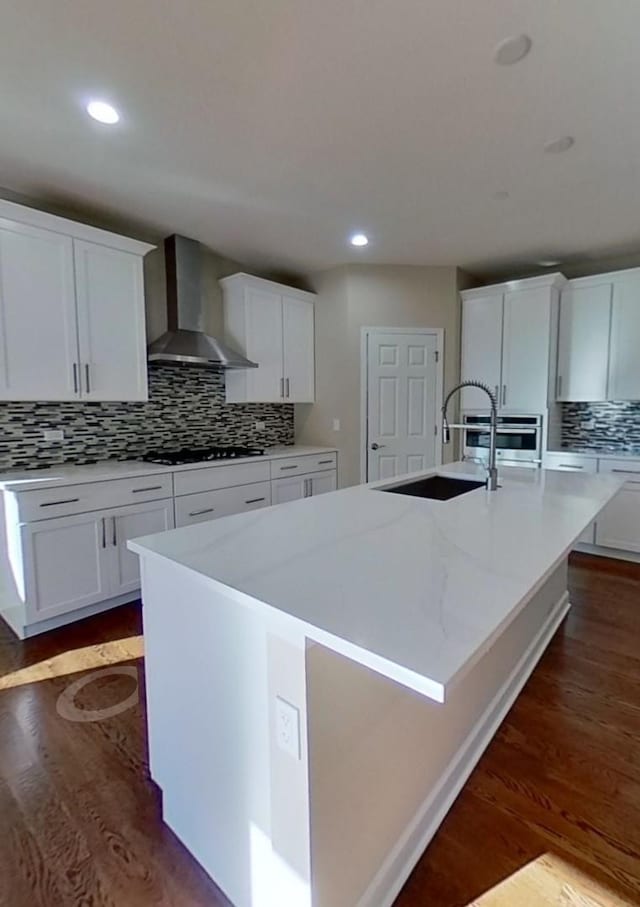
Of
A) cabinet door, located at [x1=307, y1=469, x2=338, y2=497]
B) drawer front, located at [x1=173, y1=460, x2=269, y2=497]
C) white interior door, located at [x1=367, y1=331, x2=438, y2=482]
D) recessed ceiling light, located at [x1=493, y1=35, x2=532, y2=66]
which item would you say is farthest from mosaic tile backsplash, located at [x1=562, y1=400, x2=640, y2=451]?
recessed ceiling light, located at [x1=493, y1=35, x2=532, y2=66]

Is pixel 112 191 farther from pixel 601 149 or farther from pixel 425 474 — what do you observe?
pixel 601 149

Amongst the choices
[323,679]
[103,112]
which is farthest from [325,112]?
[323,679]

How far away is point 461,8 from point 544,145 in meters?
1.10

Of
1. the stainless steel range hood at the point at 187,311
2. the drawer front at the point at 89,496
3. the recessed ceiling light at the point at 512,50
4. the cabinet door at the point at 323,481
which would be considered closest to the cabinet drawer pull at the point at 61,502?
the drawer front at the point at 89,496

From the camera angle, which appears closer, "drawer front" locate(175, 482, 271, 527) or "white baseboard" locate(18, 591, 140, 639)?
"white baseboard" locate(18, 591, 140, 639)

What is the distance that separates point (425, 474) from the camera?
2566 mm

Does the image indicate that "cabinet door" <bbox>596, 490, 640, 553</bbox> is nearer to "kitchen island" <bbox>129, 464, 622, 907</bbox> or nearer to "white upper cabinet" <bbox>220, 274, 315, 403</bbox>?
"kitchen island" <bbox>129, 464, 622, 907</bbox>

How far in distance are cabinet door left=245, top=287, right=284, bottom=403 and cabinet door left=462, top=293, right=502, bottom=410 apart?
6.13ft

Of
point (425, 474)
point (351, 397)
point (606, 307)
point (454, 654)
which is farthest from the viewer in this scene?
point (351, 397)

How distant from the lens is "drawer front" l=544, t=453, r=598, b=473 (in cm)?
389

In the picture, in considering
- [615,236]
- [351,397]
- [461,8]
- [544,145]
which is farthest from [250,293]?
[615,236]

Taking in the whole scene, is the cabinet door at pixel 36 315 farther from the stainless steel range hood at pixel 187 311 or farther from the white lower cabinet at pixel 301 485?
the white lower cabinet at pixel 301 485

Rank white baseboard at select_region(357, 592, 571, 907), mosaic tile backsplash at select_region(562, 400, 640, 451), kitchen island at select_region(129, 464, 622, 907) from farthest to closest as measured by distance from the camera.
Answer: mosaic tile backsplash at select_region(562, 400, 640, 451) → white baseboard at select_region(357, 592, 571, 907) → kitchen island at select_region(129, 464, 622, 907)

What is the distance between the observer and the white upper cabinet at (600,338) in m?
3.90
